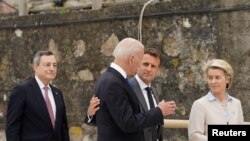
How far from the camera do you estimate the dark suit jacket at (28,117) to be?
13.9 feet

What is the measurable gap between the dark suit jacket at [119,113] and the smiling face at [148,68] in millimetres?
562

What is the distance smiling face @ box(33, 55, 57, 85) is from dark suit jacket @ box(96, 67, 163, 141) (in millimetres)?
992

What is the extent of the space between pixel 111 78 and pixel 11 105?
120cm

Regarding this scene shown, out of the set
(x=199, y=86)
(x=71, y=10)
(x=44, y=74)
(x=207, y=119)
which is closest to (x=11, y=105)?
(x=44, y=74)

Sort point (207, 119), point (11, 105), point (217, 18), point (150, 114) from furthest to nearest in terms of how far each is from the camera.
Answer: point (217, 18) < point (11, 105) < point (207, 119) < point (150, 114)

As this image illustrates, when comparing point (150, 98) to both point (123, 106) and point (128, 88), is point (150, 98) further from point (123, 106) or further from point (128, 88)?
point (123, 106)

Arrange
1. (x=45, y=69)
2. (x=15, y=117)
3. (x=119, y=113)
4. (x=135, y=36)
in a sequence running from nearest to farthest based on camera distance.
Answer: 1. (x=119, y=113)
2. (x=15, y=117)
3. (x=45, y=69)
4. (x=135, y=36)

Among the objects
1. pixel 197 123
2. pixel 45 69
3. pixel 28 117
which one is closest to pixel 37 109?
pixel 28 117

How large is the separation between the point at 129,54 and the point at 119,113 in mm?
405

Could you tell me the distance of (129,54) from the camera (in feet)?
11.4

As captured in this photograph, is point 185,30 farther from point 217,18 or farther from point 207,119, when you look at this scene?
point 207,119

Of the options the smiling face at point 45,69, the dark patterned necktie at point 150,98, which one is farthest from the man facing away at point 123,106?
the smiling face at point 45,69

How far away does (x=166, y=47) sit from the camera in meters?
6.04

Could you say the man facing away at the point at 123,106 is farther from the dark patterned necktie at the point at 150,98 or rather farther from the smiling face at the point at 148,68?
the smiling face at the point at 148,68
